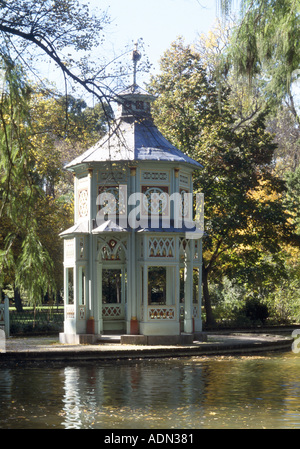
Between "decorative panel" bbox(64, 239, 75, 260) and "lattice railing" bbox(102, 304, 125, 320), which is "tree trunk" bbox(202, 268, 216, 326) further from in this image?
"decorative panel" bbox(64, 239, 75, 260)

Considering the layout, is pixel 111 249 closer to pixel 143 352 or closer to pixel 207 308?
pixel 143 352

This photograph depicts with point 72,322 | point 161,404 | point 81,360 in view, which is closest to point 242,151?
point 72,322

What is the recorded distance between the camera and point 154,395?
→ 1344 cm

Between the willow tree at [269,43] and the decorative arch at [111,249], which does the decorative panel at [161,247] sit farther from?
the willow tree at [269,43]

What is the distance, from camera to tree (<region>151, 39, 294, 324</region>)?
1258 inches

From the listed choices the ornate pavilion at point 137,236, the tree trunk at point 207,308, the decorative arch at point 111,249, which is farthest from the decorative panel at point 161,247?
the tree trunk at point 207,308

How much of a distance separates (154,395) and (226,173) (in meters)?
20.0

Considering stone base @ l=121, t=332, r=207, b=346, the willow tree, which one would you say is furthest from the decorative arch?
the willow tree

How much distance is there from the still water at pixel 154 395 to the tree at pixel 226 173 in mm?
12781

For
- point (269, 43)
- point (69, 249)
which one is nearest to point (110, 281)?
point (69, 249)

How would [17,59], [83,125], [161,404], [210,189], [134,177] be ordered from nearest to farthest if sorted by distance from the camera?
1. [17,59]
2. [83,125]
3. [161,404]
4. [134,177]
5. [210,189]

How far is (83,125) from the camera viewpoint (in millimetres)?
11016
